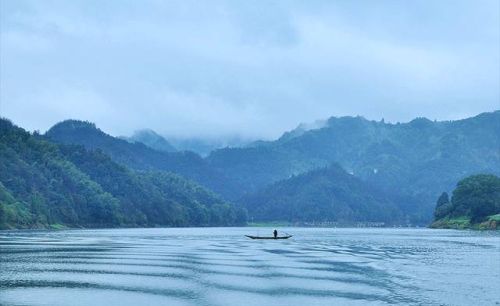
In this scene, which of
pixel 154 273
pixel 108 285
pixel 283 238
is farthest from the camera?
pixel 283 238

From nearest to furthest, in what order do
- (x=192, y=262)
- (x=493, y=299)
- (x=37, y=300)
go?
(x=37, y=300) → (x=493, y=299) → (x=192, y=262)

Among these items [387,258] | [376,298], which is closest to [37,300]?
[376,298]

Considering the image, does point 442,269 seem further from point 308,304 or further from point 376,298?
point 308,304

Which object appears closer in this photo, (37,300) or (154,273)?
(37,300)

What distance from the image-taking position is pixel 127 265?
298ft

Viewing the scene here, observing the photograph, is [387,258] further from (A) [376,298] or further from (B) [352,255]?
(A) [376,298]

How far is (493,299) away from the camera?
6184 centimetres

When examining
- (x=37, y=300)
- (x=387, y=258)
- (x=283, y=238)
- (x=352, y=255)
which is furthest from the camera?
(x=283, y=238)

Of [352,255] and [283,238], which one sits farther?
[283,238]

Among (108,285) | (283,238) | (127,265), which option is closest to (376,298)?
(108,285)

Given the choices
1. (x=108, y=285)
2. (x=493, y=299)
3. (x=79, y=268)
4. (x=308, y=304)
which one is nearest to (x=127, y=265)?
(x=79, y=268)

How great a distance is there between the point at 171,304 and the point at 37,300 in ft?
39.1

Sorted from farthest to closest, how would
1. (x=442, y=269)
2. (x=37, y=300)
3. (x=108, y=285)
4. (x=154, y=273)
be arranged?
1. (x=442, y=269)
2. (x=154, y=273)
3. (x=108, y=285)
4. (x=37, y=300)

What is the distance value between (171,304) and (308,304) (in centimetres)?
1249
